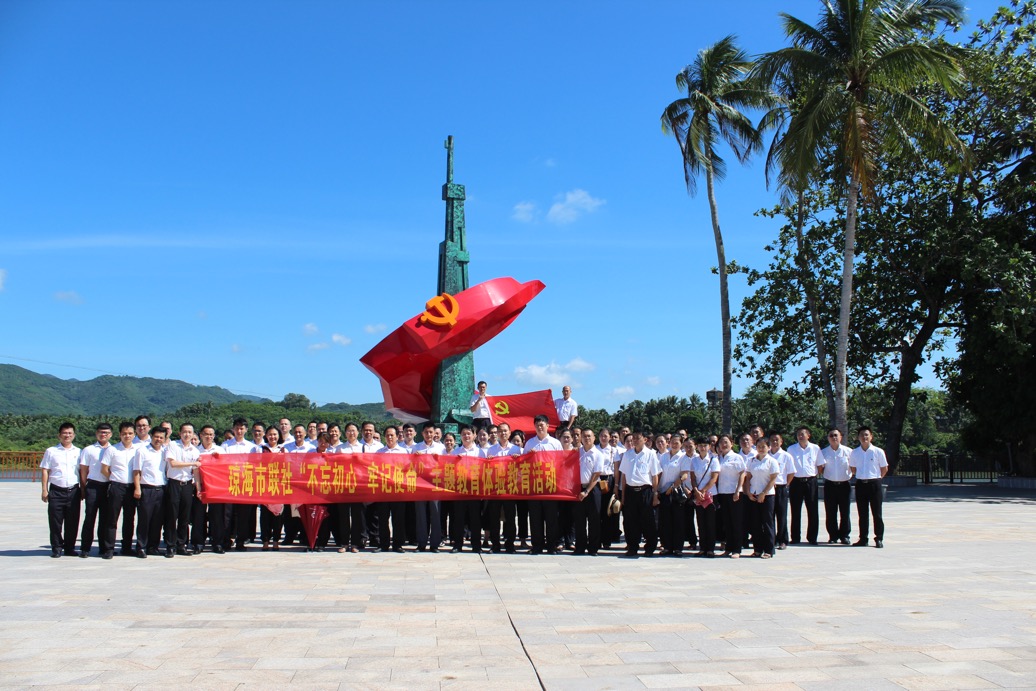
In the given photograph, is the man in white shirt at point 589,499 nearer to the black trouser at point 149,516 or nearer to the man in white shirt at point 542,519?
the man in white shirt at point 542,519

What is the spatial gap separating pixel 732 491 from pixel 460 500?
3.12 m

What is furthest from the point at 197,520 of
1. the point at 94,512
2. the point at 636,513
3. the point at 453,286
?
the point at 453,286

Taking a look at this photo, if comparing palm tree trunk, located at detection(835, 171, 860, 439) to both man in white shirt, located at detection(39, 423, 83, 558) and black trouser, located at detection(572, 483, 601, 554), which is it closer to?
black trouser, located at detection(572, 483, 601, 554)

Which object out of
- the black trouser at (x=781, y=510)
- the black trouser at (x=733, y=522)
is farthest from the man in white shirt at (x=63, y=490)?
the black trouser at (x=781, y=510)

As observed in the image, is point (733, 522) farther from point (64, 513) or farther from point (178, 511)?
point (64, 513)

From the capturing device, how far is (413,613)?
6258 mm

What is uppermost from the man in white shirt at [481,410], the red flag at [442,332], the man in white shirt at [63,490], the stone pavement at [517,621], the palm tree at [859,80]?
the palm tree at [859,80]

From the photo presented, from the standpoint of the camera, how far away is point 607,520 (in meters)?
10.5

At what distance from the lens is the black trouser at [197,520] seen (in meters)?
9.77

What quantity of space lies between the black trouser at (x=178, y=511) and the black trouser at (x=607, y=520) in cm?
472

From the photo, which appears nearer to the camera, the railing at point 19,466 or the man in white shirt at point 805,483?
the man in white shirt at point 805,483

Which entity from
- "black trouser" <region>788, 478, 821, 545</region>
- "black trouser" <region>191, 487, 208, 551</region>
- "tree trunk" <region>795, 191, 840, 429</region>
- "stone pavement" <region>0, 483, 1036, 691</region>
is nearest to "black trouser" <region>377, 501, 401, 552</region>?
"stone pavement" <region>0, 483, 1036, 691</region>

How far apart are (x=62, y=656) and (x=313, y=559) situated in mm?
4405

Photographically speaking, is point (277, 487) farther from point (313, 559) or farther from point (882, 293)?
point (882, 293)
